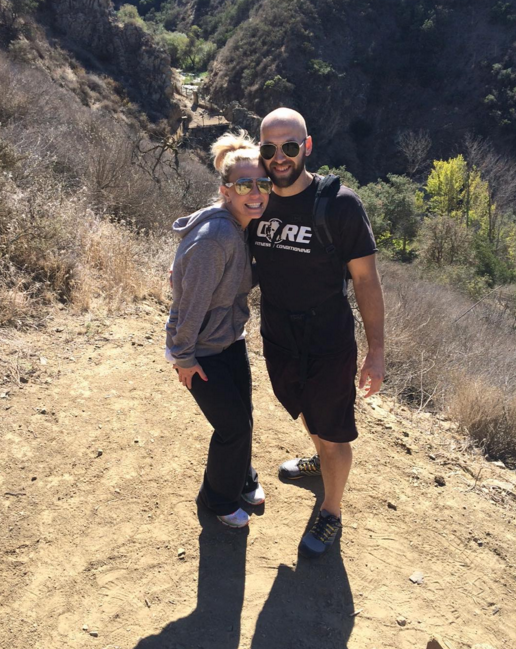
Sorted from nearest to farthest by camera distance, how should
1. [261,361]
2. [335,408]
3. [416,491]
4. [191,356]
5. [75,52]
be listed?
[191,356], [335,408], [416,491], [261,361], [75,52]

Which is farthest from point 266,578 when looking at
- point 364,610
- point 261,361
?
point 261,361

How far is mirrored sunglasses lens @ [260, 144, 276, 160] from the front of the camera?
5.86 feet

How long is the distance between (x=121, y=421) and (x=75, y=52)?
2930 centimetres

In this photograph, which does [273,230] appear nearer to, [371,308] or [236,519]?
[371,308]

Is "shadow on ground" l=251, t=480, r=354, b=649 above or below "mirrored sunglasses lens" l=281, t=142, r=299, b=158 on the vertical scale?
below

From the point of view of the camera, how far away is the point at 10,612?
1859 millimetres

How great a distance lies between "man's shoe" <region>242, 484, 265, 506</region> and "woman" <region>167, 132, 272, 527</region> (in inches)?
13.9

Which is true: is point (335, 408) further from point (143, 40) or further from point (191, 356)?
point (143, 40)

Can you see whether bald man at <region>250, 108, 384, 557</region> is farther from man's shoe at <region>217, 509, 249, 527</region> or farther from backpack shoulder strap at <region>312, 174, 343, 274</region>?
man's shoe at <region>217, 509, 249, 527</region>

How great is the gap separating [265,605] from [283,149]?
1.81 metres

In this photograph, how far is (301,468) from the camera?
2650 mm

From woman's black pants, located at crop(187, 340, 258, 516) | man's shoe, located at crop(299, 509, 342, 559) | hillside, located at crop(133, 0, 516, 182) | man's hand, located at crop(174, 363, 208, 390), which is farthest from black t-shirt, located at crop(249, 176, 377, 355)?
hillside, located at crop(133, 0, 516, 182)

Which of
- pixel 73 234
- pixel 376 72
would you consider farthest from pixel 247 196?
pixel 376 72

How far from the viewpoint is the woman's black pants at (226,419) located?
6.31 ft
